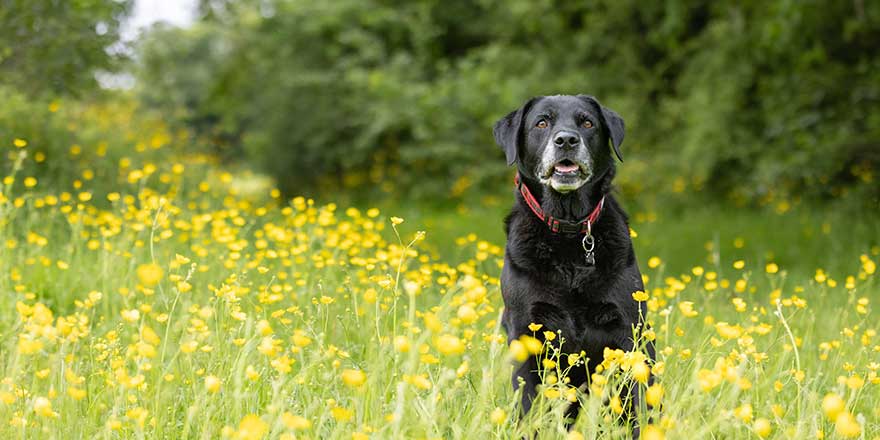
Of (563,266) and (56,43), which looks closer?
(563,266)

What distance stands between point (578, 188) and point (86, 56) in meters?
5.27

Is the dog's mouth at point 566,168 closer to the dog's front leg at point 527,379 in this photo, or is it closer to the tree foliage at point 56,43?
the dog's front leg at point 527,379

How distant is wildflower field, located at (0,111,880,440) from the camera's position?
81.4 inches

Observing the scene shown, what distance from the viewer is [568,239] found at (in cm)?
324

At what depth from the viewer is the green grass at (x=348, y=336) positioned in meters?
2.07

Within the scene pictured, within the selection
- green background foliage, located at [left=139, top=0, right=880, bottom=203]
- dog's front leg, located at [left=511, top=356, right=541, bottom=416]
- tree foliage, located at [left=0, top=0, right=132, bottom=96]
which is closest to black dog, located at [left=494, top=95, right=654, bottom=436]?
dog's front leg, located at [left=511, top=356, right=541, bottom=416]

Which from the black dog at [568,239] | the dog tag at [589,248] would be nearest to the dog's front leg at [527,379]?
the black dog at [568,239]

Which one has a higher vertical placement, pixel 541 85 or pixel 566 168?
pixel 541 85

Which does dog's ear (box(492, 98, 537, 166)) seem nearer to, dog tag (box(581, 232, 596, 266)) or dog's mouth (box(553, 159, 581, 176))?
dog's mouth (box(553, 159, 581, 176))

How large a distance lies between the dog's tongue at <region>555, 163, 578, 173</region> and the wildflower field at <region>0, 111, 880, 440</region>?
0.57m

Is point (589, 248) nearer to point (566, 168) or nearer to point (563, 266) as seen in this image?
point (563, 266)

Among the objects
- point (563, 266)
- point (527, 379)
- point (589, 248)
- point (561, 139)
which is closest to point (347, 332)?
point (527, 379)

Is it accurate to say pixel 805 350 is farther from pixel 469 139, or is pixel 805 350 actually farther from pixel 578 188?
pixel 469 139

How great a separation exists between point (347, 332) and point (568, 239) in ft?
3.01
